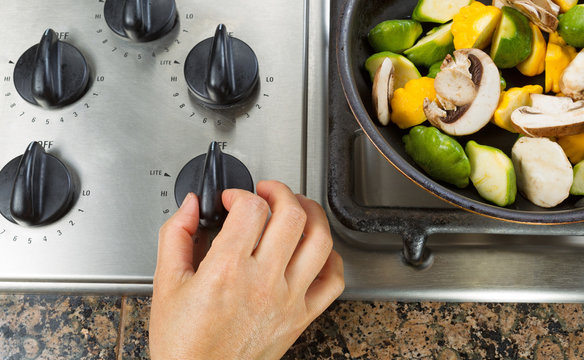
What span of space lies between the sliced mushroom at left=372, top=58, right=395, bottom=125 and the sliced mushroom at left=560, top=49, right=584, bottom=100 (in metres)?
0.19

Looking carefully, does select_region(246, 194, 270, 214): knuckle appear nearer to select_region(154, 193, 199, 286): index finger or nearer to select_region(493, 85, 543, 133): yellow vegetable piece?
select_region(154, 193, 199, 286): index finger

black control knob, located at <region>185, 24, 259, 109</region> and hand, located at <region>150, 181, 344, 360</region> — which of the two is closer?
hand, located at <region>150, 181, 344, 360</region>

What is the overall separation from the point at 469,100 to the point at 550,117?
0.08 metres

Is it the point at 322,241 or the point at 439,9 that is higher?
the point at 439,9

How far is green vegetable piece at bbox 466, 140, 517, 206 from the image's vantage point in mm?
504

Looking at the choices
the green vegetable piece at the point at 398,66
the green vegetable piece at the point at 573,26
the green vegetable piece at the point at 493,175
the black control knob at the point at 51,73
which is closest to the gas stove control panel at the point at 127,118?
the black control knob at the point at 51,73

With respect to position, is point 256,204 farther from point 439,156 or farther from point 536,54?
point 536,54

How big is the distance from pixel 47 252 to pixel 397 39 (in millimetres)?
496

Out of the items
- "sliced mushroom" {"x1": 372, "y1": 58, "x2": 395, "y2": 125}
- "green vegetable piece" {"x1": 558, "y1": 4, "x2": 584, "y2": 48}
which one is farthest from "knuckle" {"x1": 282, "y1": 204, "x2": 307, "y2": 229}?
"green vegetable piece" {"x1": 558, "y1": 4, "x2": 584, "y2": 48}

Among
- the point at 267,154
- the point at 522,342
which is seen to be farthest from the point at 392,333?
the point at 267,154

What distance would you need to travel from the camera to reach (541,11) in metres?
0.54

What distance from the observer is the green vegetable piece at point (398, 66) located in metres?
0.57

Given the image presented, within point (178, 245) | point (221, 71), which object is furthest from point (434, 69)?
point (178, 245)

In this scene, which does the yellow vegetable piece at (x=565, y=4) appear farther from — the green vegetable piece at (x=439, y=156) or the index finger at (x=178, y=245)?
the index finger at (x=178, y=245)
